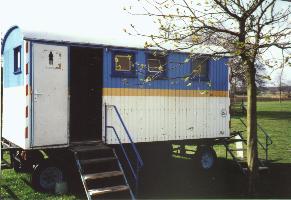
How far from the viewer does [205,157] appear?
12.2m

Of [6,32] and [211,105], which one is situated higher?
[6,32]

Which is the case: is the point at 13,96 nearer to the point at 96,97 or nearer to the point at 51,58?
the point at 51,58

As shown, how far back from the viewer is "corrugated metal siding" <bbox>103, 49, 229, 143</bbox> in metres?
9.74

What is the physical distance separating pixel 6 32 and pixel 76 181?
4.63m

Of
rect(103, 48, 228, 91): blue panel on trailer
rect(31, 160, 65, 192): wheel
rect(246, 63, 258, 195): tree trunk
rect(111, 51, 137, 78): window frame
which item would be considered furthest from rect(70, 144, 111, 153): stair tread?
rect(246, 63, 258, 195): tree trunk

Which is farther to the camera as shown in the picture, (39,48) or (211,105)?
(211,105)

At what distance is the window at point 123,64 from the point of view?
9719 millimetres

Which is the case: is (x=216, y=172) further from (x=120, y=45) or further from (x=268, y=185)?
(x=120, y=45)

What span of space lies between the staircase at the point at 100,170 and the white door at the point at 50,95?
2.10 ft

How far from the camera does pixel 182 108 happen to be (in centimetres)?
1091

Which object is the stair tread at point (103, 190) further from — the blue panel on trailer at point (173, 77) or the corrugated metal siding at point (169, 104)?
the blue panel on trailer at point (173, 77)

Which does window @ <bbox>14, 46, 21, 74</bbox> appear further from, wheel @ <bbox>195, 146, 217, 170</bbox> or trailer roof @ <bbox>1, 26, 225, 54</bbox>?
wheel @ <bbox>195, 146, 217, 170</bbox>

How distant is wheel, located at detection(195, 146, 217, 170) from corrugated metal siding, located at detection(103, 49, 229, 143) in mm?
740

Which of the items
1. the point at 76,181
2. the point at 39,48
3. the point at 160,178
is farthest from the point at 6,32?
the point at 160,178
